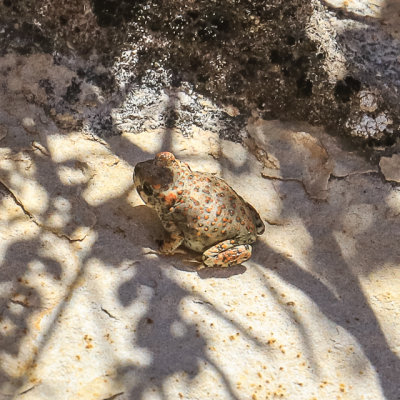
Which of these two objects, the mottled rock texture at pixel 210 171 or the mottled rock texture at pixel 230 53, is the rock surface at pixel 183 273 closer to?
the mottled rock texture at pixel 210 171

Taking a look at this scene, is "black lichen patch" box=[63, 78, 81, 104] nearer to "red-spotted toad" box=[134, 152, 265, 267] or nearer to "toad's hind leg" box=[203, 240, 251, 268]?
"red-spotted toad" box=[134, 152, 265, 267]

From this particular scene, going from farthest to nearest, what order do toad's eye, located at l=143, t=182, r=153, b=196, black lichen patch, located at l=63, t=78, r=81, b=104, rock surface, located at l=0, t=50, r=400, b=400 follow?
black lichen patch, located at l=63, t=78, r=81, b=104 → toad's eye, located at l=143, t=182, r=153, b=196 → rock surface, located at l=0, t=50, r=400, b=400

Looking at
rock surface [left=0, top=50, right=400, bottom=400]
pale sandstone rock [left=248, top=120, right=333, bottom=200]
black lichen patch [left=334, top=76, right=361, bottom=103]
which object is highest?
black lichen patch [left=334, top=76, right=361, bottom=103]

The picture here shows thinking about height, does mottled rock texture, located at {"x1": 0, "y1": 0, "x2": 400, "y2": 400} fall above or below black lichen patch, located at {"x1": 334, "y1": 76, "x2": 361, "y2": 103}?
below

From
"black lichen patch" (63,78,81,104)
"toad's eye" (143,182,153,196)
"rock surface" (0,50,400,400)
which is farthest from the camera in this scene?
"black lichen patch" (63,78,81,104)

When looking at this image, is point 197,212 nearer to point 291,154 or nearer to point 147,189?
point 147,189

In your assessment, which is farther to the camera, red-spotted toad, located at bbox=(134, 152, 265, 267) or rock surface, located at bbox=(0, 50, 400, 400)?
red-spotted toad, located at bbox=(134, 152, 265, 267)

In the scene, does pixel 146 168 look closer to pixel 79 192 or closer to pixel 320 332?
pixel 79 192

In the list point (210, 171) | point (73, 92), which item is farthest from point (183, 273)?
point (73, 92)

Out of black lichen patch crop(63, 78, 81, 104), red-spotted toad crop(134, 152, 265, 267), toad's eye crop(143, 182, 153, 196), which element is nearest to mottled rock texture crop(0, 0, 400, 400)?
black lichen patch crop(63, 78, 81, 104)
